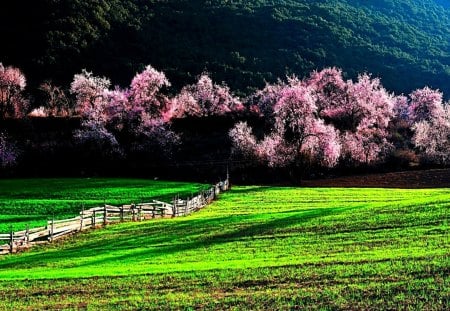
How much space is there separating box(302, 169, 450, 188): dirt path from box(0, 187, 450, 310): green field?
40.1 meters

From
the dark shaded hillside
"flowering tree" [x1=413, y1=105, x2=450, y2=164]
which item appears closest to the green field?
"flowering tree" [x1=413, y1=105, x2=450, y2=164]

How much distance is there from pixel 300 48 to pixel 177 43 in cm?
3351

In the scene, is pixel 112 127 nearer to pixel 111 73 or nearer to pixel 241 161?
pixel 241 161

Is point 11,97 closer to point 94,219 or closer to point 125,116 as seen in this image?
point 125,116

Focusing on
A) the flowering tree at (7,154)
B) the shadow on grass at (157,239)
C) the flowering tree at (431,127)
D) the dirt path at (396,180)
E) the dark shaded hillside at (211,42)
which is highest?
the dark shaded hillside at (211,42)

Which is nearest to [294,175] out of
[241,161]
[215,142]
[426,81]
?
[241,161]

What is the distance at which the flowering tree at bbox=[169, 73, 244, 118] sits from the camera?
114 metres

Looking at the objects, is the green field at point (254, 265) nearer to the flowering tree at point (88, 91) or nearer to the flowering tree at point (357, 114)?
the flowering tree at point (357, 114)

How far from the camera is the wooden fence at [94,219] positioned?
34438mm

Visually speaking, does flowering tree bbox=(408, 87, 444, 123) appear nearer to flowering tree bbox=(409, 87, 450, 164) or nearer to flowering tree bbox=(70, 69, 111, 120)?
flowering tree bbox=(409, 87, 450, 164)

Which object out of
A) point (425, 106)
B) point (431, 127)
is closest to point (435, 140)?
point (431, 127)

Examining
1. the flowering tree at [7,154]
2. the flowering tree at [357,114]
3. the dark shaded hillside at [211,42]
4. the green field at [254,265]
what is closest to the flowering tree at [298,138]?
the flowering tree at [357,114]

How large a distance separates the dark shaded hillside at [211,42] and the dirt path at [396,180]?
6475 cm

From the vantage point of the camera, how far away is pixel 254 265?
2214 cm
